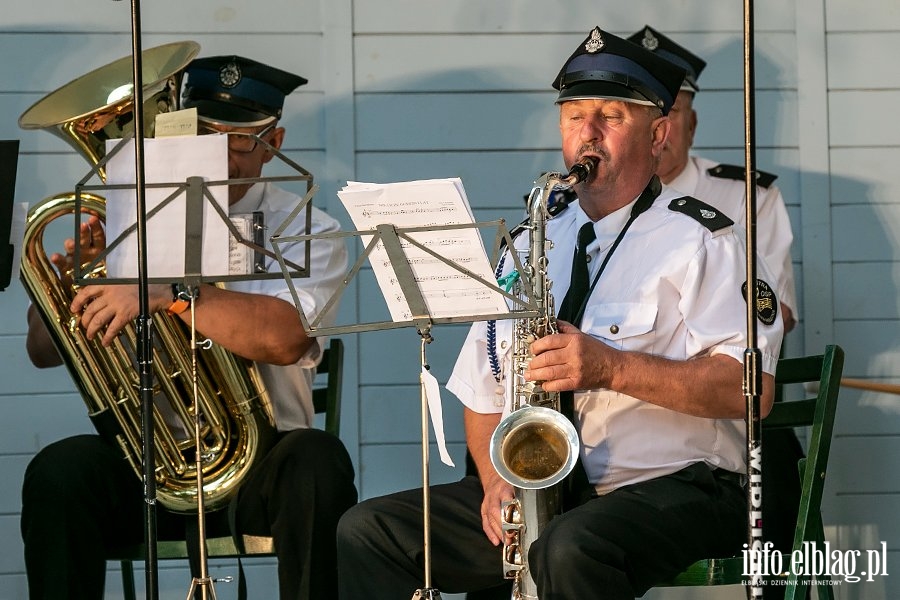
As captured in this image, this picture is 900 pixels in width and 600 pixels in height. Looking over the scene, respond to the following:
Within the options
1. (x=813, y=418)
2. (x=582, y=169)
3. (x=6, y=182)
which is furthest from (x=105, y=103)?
(x=813, y=418)

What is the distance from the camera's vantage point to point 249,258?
3127 mm

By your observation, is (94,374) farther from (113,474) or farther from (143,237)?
(143,237)

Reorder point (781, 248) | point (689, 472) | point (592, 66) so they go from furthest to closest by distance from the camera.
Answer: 1. point (781, 248)
2. point (592, 66)
3. point (689, 472)

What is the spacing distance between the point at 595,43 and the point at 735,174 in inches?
41.7

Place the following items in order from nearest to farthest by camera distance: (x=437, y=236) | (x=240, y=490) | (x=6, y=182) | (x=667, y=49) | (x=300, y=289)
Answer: (x=437, y=236) < (x=6, y=182) < (x=240, y=490) < (x=300, y=289) < (x=667, y=49)

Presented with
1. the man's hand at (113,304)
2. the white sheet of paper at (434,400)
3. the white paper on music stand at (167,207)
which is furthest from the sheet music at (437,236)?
the man's hand at (113,304)

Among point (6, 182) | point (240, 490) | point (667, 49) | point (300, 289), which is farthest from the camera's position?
point (667, 49)

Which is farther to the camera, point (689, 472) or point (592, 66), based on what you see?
point (592, 66)

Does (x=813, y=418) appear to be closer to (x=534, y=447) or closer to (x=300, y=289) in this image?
(x=534, y=447)

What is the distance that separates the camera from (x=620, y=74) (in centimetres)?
334

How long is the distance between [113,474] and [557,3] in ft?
6.87

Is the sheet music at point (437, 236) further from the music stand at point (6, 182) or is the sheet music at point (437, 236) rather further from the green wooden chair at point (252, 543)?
the green wooden chair at point (252, 543)

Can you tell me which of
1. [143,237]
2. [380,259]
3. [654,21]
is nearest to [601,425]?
[380,259]

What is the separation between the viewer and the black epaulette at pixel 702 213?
3219 mm
